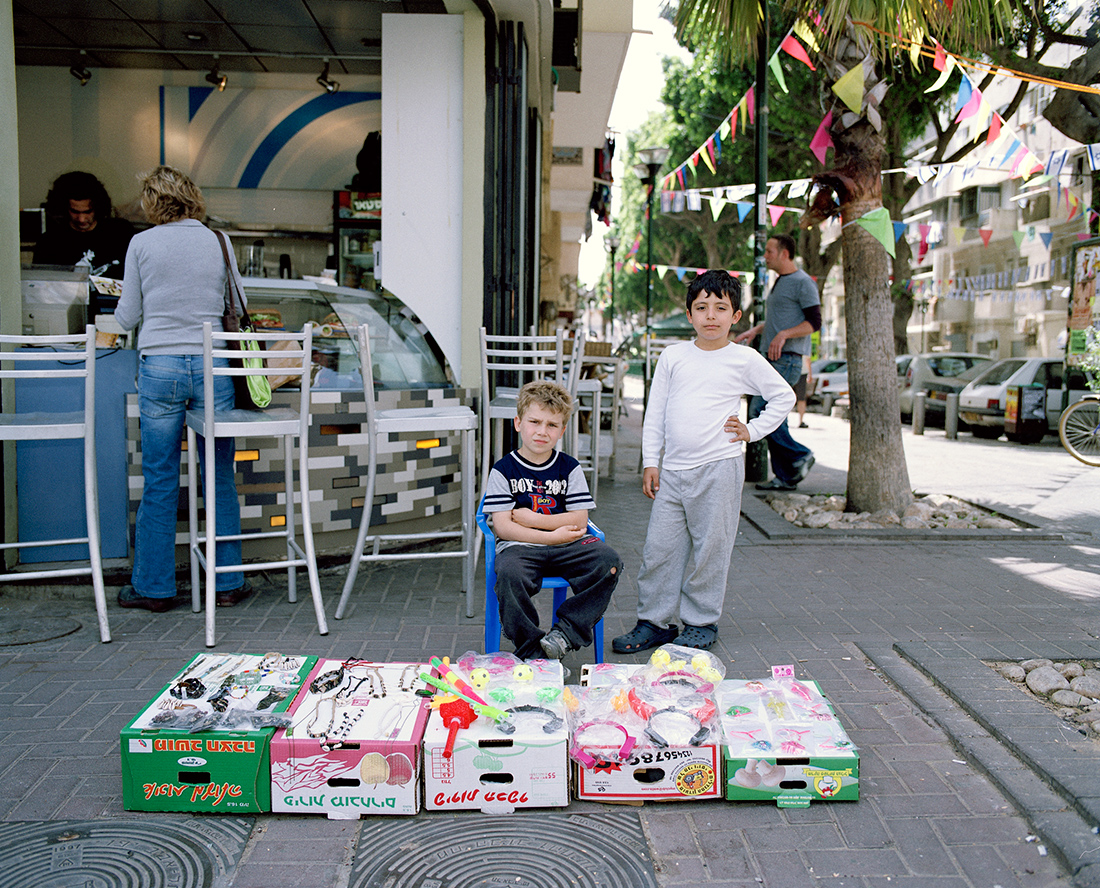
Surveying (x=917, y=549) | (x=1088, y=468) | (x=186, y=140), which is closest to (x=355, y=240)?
(x=186, y=140)

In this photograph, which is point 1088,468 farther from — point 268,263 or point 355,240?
point 268,263

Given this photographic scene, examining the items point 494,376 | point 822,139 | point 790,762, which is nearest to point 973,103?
point 822,139

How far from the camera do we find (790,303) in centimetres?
771

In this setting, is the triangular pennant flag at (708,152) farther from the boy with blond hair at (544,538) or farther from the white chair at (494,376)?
the boy with blond hair at (544,538)

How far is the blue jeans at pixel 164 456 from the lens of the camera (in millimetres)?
4461

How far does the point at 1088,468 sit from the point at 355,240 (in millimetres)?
9194

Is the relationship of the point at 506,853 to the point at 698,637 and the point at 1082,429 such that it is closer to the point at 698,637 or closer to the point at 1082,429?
the point at 698,637

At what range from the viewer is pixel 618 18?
8.74 metres

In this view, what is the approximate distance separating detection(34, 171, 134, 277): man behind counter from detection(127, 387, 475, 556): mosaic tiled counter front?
2.66 m

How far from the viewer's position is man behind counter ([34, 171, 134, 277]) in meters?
7.28

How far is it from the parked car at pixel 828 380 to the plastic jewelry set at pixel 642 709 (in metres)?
20.4

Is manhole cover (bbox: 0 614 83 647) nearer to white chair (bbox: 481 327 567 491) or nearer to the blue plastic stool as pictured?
the blue plastic stool

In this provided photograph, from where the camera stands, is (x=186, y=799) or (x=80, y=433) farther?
(x=80, y=433)

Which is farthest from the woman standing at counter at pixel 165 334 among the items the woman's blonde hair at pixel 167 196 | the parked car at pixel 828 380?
the parked car at pixel 828 380
